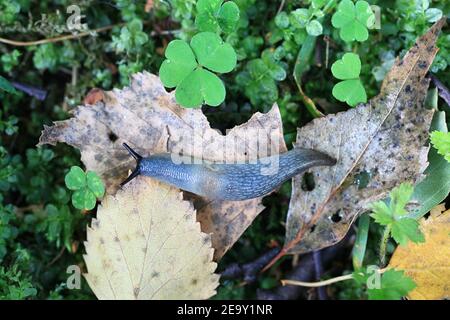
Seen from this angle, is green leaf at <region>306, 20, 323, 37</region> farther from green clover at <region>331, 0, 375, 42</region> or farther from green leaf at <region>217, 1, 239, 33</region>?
green leaf at <region>217, 1, 239, 33</region>

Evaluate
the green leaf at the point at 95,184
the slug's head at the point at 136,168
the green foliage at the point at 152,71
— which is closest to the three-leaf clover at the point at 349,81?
the green foliage at the point at 152,71

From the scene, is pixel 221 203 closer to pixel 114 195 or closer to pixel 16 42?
pixel 114 195

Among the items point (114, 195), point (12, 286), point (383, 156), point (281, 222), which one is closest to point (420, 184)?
point (383, 156)

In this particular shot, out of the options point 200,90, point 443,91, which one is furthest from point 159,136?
point 443,91

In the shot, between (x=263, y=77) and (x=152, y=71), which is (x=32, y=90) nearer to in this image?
(x=152, y=71)

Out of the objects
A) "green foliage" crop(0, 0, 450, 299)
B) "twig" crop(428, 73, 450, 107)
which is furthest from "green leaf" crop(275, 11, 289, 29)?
"twig" crop(428, 73, 450, 107)
